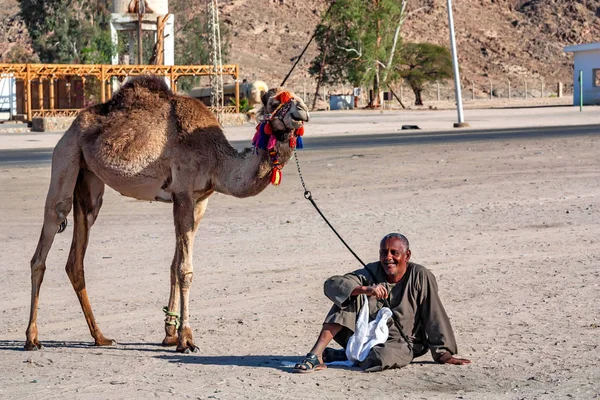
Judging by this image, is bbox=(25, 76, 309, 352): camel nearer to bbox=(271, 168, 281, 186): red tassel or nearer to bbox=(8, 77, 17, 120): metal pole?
bbox=(271, 168, 281, 186): red tassel

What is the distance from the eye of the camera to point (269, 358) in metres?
8.09

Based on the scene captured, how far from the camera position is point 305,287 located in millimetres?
10945

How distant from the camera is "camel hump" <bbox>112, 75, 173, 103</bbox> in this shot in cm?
910

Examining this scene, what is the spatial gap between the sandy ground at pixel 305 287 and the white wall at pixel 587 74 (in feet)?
170

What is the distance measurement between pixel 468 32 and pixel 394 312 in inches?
4183

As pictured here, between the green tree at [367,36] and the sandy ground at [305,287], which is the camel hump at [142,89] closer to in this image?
the sandy ground at [305,287]

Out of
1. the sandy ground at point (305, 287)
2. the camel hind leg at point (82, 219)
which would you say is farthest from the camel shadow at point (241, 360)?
the camel hind leg at point (82, 219)

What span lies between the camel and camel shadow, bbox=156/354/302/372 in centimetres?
16

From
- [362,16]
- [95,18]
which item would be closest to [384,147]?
[362,16]

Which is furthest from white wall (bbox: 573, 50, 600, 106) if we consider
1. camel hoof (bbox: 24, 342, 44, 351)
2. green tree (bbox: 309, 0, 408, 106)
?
camel hoof (bbox: 24, 342, 44, 351)

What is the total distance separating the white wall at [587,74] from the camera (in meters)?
71.4

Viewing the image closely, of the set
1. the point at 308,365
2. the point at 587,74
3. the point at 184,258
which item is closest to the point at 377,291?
the point at 308,365

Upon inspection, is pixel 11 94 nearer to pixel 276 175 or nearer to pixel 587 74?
pixel 587 74

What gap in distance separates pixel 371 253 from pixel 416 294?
17.0 feet
